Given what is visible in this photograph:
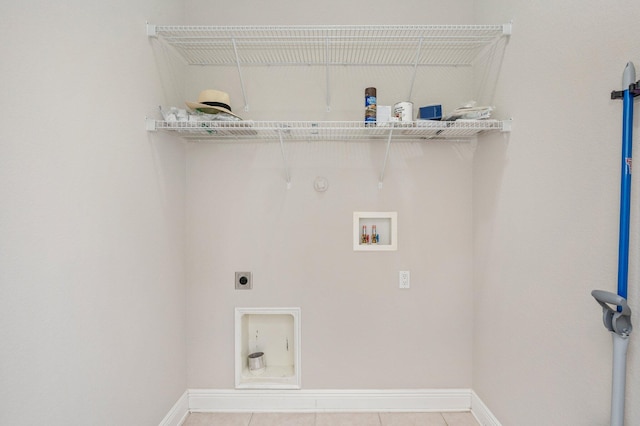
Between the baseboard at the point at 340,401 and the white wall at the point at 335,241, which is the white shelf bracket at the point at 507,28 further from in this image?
the baseboard at the point at 340,401

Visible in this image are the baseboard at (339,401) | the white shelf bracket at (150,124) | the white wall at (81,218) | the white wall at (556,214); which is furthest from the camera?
the baseboard at (339,401)

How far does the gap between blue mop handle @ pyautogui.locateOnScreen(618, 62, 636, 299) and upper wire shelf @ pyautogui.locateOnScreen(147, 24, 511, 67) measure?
3.22ft

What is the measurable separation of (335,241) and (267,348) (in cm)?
88

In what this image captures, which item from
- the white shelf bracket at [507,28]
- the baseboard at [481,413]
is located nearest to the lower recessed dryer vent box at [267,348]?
the baseboard at [481,413]

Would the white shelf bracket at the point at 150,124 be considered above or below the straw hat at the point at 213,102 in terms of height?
below

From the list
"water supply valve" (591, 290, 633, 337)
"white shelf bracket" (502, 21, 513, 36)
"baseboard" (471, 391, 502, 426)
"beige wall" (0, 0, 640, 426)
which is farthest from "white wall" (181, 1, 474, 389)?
"water supply valve" (591, 290, 633, 337)

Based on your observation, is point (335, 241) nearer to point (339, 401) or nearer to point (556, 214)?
point (339, 401)

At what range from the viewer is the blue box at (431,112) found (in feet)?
5.98

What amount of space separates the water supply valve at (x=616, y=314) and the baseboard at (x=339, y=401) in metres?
1.33

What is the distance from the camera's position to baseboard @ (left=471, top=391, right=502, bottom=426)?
1.81 m

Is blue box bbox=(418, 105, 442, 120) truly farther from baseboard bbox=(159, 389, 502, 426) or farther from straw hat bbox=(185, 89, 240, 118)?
baseboard bbox=(159, 389, 502, 426)

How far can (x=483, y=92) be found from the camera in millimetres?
1941

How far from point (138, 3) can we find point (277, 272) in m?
1.60

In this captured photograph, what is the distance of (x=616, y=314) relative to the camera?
0.99m
